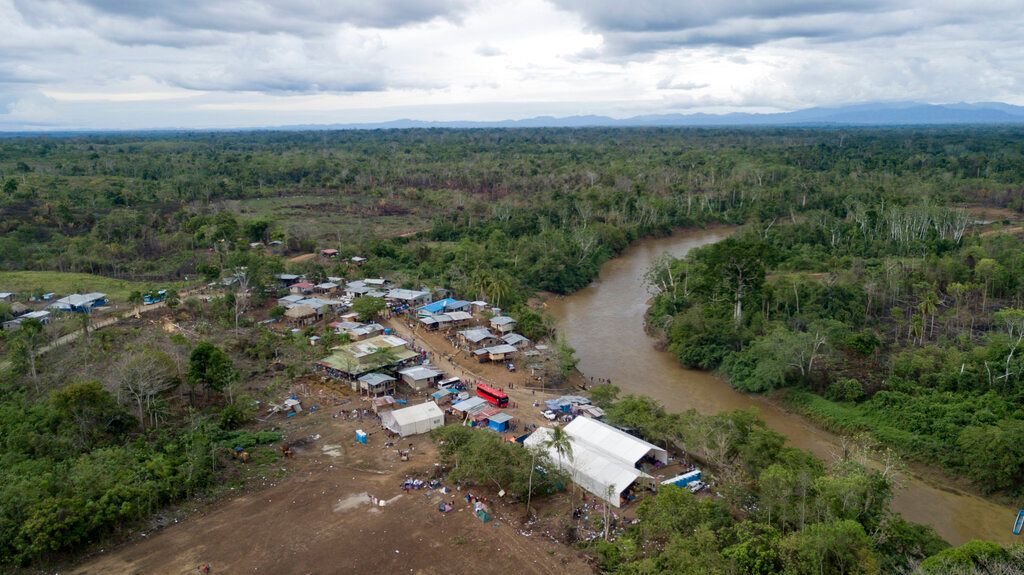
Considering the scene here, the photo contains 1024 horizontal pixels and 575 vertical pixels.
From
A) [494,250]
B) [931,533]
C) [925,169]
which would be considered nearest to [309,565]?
[931,533]

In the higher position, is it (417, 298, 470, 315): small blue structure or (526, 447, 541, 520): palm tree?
(417, 298, 470, 315): small blue structure

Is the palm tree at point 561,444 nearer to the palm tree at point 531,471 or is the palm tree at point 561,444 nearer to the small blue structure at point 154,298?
the palm tree at point 531,471

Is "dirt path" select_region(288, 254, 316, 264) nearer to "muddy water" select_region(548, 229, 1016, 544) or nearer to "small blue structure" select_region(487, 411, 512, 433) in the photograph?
"muddy water" select_region(548, 229, 1016, 544)

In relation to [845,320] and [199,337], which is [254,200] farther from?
[845,320]

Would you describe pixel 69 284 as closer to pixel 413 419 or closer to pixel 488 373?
pixel 488 373

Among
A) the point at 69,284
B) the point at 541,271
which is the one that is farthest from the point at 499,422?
the point at 69,284

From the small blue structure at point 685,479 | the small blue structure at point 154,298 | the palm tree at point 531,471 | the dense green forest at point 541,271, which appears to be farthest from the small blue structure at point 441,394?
the small blue structure at point 154,298

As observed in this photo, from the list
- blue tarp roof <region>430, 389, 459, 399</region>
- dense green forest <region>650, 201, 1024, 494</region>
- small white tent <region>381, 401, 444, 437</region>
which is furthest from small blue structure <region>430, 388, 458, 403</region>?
dense green forest <region>650, 201, 1024, 494</region>
